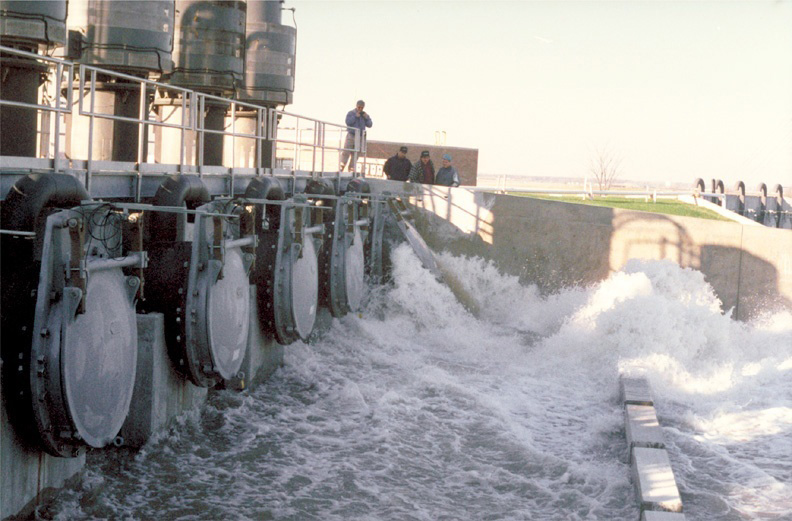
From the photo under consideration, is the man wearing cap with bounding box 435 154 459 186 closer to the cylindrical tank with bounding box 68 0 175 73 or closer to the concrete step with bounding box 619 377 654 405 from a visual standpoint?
the cylindrical tank with bounding box 68 0 175 73

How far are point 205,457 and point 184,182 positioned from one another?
2559mm

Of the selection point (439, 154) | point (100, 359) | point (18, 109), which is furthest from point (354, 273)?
point (439, 154)

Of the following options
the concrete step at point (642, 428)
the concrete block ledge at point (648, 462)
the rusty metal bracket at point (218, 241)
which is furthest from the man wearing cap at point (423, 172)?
the rusty metal bracket at point (218, 241)

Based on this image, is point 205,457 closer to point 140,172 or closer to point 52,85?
point 140,172

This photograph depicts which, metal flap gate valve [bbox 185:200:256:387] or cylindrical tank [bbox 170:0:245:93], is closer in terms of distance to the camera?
metal flap gate valve [bbox 185:200:256:387]

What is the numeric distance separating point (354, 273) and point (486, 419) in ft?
15.2

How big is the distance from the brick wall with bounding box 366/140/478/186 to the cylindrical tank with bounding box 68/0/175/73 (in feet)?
52.1

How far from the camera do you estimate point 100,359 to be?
6.71 meters

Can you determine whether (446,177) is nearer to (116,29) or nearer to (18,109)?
(116,29)

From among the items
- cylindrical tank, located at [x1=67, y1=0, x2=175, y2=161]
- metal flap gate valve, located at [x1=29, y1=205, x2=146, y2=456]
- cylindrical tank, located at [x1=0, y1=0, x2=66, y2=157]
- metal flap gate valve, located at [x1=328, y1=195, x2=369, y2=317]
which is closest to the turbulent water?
metal flap gate valve, located at [x1=328, y1=195, x2=369, y2=317]

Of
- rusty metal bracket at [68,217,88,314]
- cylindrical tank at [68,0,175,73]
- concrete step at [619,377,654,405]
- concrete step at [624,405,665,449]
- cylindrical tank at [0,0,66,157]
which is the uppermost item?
cylindrical tank at [68,0,175,73]

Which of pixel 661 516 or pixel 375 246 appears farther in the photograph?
pixel 375 246

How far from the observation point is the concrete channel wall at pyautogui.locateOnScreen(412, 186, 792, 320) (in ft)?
53.7

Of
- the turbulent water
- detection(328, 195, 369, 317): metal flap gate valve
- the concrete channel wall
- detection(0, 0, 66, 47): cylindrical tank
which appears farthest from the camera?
the concrete channel wall
